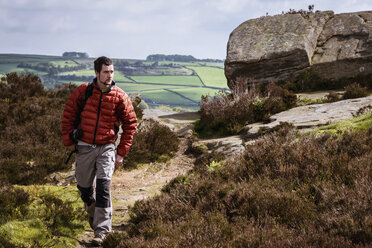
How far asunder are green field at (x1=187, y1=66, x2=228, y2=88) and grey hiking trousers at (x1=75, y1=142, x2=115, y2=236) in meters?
89.7

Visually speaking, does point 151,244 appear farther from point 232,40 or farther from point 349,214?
point 232,40

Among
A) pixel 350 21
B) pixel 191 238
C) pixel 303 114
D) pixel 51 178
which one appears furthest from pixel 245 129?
pixel 350 21

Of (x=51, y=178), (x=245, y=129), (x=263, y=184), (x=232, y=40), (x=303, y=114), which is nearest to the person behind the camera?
(x=263, y=184)

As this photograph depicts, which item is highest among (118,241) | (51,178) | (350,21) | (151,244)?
(350,21)

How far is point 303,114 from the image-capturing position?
904 centimetres

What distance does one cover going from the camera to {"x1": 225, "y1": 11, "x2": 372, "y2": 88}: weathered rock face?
13195 millimetres

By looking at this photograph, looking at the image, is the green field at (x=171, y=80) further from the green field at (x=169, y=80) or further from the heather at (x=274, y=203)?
the heather at (x=274, y=203)

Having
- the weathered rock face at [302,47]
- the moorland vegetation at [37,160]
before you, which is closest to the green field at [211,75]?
the weathered rock face at [302,47]

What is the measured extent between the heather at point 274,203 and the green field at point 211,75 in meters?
88.4

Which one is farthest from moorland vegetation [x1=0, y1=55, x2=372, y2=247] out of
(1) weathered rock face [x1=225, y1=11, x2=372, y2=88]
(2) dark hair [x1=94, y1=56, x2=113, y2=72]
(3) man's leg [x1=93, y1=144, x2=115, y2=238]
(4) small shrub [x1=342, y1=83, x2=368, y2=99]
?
(1) weathered rock face [x1=225, y1=11, x2=372, y2=88]

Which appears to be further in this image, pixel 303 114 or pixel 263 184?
pixel 303 114

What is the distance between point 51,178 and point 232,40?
457 inches

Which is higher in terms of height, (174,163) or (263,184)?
(263,184)

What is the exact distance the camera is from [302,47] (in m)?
13.6
